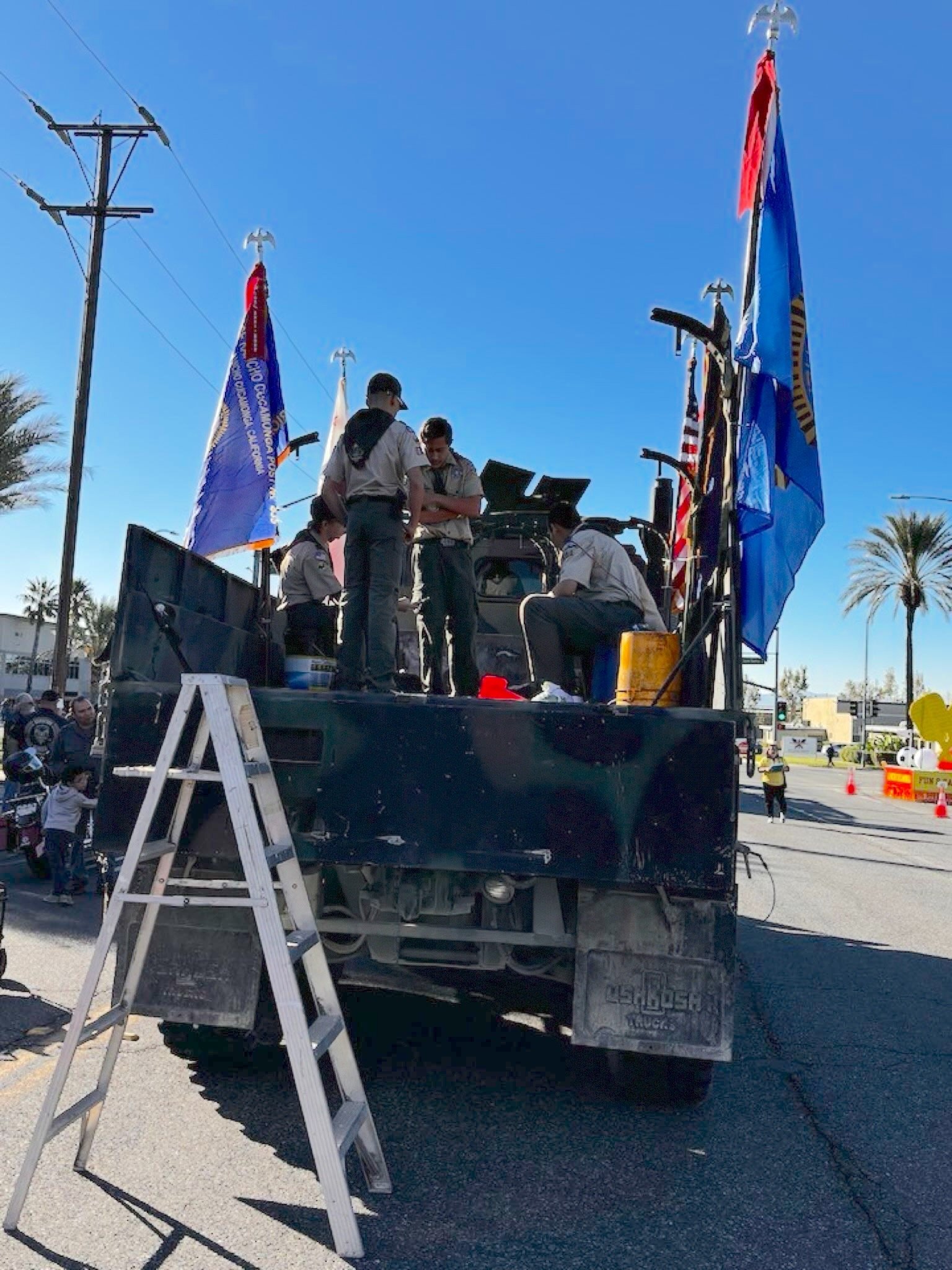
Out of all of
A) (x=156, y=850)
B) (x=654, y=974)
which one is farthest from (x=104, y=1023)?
(x=654, y=974)

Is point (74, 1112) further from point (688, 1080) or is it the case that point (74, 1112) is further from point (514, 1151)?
point (688, 1080)

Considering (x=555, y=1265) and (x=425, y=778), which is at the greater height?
(x=425, y=778)

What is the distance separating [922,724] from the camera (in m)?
30.5

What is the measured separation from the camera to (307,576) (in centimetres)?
617

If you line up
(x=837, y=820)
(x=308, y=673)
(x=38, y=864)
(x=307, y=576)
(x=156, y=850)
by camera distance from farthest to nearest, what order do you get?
(x=837, y=820) → (x=38, y=864) → (x=307, y=576) → (x=308, y=673) → (x=156, y=850)

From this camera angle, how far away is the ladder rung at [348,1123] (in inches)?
132

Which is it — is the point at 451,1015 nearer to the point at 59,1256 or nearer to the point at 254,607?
the point at 254,607

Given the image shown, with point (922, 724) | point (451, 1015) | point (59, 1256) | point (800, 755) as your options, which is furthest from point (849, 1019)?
point (800, 755)

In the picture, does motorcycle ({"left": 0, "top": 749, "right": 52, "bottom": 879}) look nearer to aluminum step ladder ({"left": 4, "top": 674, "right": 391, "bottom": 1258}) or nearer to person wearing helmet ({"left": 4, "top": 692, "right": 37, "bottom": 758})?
person wearing helmet ({"left": 4, "top": 692, "right": 37, "bottom": 758})

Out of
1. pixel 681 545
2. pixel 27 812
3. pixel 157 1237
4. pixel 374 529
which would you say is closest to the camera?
pixel 157 1237

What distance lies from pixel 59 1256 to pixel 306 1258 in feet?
2.22

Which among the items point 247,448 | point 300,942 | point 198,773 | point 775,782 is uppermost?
point 247,448

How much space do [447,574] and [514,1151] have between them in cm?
275

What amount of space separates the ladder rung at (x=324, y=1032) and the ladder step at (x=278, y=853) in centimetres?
52
